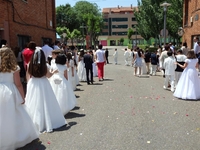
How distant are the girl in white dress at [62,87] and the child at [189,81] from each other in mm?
4157

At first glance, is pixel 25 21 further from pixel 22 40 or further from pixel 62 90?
pixel 62 90

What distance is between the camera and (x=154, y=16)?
39438 millimetres

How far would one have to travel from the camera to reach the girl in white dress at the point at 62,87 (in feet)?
23.3

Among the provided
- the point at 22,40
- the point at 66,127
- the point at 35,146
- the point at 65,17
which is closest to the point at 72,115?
the point at 66,127

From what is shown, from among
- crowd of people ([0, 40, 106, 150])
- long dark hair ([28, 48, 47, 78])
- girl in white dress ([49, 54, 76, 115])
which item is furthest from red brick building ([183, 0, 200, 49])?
long dark hair ([28, 48, 47, 78])

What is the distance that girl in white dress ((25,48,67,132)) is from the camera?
577 cm

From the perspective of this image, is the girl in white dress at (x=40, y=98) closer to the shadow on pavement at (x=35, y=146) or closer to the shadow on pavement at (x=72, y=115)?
the shadow on pavement at (x=35, y=146)

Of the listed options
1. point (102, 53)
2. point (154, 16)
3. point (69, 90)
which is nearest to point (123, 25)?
point (154, 16)

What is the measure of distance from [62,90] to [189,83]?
4783mm

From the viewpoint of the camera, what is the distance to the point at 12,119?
4781 mm

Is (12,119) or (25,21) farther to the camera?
(25,21)

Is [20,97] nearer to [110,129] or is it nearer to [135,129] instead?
[110,129]

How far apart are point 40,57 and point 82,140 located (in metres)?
2.01

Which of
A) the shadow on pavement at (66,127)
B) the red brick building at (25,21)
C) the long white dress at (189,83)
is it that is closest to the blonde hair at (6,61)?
the shadow on pavement at (66,127)
